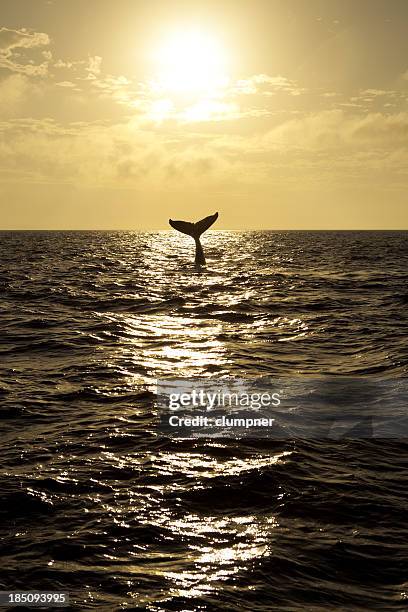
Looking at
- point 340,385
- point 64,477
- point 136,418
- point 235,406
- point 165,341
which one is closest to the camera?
point 64,477

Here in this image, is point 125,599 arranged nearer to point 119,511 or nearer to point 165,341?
point 119,511

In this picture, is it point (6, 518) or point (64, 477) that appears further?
point (64, 477)

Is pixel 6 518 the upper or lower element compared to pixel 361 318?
lower

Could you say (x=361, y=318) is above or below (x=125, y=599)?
above

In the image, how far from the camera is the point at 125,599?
4875 millimetres

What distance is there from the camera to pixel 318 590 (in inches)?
198

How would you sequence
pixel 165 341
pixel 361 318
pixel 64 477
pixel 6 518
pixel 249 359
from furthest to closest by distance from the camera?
1. pixel 361 318
2. pixel 165 341
3. pixel 249 359
4. pixel 64 477
5. pixel 6 518

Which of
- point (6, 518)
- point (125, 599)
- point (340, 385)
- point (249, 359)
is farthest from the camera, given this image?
point (249, 359)

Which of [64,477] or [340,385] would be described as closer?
[64,477]

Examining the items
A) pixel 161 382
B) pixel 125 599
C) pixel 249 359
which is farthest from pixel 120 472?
pixel 249 359

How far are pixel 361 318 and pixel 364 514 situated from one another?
13.8 metres

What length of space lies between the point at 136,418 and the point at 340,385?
389 centimetres

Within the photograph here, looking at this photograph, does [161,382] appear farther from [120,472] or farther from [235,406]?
[120,472]

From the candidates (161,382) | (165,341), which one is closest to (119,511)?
(161,382)
